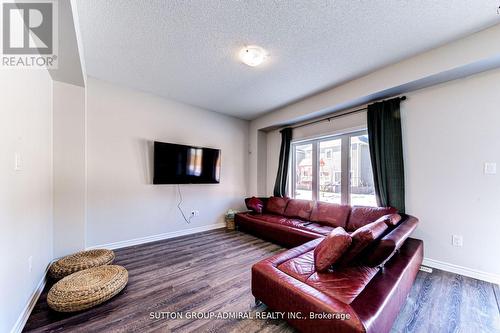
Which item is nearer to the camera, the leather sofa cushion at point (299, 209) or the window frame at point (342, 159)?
the window frame at point (342, 159)

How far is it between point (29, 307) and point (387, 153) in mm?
4465

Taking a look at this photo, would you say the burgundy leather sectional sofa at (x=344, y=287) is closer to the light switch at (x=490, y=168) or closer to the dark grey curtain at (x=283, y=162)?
the light switch at (x=490, y=168)

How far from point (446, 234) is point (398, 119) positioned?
1.65m

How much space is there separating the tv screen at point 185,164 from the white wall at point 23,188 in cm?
138

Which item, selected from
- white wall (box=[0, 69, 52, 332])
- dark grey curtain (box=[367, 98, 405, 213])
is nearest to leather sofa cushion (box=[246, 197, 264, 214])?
dark grey curtain (box=[367, 98, 405, 213])

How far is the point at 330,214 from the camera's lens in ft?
10.8

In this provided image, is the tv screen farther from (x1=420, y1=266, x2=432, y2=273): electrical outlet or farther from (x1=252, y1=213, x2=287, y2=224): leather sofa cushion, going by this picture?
(x1=420, y1=266, x2=432, y2=273): electrical outlet

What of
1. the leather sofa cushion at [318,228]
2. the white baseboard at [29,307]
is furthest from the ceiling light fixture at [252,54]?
the white baseboard at [29,307]

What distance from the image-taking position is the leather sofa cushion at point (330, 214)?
314cm

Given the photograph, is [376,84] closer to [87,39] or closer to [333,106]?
[333,106]

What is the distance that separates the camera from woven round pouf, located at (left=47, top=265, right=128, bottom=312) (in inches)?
63.0

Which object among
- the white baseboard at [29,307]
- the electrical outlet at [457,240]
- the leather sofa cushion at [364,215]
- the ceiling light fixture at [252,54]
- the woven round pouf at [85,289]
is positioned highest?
the ceiling light fixture at [252,54]

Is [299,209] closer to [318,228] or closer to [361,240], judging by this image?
[318,228]

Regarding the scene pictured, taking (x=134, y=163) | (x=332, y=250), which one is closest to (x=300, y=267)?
(x=332, y=250)
